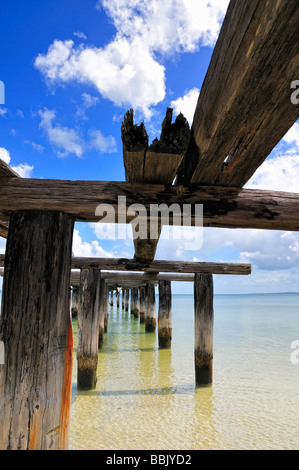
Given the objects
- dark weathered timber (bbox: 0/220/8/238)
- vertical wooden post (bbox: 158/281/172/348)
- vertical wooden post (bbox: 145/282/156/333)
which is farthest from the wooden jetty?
vertical wooden post (bbox: 145/282/156/333)

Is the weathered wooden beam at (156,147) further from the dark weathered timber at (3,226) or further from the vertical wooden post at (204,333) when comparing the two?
the vertical wooden post at (204,333)

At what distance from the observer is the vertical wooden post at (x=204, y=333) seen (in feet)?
21.9

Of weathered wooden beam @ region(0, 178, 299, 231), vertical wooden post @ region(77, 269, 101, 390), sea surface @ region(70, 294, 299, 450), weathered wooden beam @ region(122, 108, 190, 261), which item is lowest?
sea surface @ region(70, 294, 299, 450)

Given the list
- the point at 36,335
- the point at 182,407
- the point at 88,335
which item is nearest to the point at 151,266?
the point at 88,335

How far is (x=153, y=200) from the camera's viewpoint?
245 centimetres

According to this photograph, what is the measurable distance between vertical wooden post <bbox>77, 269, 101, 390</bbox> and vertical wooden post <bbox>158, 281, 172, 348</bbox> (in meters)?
4.92

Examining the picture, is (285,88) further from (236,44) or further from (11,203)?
(11,203)

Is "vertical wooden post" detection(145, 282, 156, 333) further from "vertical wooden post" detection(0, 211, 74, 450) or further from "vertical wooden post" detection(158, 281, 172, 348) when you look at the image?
"vertical wooden post" detection(0, 211, 74, 450)

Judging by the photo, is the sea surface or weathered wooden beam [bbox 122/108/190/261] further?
the sea surface

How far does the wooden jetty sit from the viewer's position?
4.29ft

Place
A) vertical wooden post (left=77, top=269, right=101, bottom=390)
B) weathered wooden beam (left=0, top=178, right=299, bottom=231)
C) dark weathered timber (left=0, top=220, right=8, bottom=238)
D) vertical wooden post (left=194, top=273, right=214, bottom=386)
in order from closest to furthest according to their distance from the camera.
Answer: weathered wooden beam (left=0, top=178, right=299, bottom=231), dark weathered timber (left=0, top=220, right=8, bottom=238), vertical wooden post (left=77, top=269, right=101, bottom=390), vertical wooden post (left=194, top=273, right=214, bottom=386)

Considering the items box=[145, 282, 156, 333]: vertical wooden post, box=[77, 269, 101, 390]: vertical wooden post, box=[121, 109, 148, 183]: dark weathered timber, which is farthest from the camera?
box=[145, 282, 156, 333]: vertical wooden post

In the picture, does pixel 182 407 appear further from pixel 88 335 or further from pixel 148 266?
pixel 148 266

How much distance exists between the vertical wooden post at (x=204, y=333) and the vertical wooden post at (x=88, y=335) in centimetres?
225
